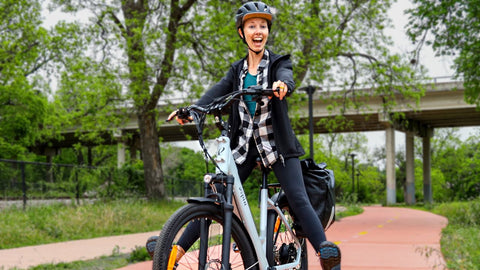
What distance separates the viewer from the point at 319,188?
12.6ft

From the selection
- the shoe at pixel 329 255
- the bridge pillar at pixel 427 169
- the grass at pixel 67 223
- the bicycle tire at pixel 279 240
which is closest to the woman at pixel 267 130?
the shoe at pixel 329 255

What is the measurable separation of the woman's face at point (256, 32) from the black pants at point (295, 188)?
0.64 meters

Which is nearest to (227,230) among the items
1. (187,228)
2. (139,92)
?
(187,228)

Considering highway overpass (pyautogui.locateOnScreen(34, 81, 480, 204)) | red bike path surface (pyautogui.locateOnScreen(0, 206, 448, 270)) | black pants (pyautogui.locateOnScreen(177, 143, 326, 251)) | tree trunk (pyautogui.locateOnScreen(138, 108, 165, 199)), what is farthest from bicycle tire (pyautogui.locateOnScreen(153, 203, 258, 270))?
highway overpass (pyautogui.locateOnScreen(34, 81, 480, 204))

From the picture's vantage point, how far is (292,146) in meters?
3.46

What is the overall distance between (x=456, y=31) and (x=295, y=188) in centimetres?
1088

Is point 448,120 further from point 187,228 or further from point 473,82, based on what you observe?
point 187,228

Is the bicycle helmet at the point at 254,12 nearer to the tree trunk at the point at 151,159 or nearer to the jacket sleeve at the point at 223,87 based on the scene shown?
the jacket sleeve at the point at 223,87

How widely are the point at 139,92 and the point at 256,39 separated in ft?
46.1

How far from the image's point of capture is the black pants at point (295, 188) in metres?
3.51

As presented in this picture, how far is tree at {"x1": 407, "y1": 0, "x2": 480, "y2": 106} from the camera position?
12.5m

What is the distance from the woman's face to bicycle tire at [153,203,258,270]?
1162mm

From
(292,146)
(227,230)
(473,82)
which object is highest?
(473,82)

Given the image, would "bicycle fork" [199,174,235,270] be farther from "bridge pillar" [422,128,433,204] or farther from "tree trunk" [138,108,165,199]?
"bridge pillar" [422,128,433,204]
